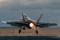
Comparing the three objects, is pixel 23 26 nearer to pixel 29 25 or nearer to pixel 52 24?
pixel 29 25

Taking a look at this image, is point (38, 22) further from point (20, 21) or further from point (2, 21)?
point (2, 21)

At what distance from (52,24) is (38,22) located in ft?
23.8

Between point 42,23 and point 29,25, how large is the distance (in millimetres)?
8630

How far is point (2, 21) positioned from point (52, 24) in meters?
17.4

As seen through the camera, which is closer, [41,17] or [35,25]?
[35,25]

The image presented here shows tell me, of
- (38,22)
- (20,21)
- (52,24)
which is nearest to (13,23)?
(20,21)

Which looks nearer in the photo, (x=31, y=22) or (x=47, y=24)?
(x=31, y=22)

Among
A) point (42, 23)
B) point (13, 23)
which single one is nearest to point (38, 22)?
point (42, 23)

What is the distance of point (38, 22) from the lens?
9250cm

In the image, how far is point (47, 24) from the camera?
308ft

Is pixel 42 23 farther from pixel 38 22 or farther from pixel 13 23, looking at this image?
pixel 13 23

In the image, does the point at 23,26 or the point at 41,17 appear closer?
the point at 23,26

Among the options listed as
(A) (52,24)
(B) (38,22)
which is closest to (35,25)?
(B) (38,22)

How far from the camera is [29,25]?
87.1 m
